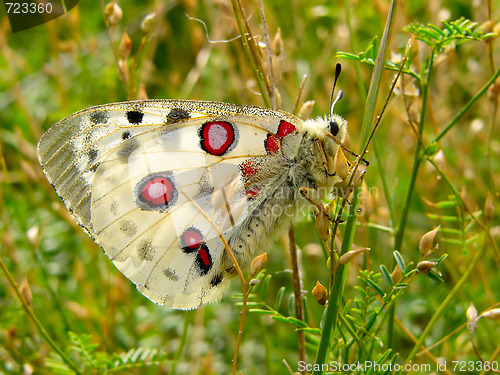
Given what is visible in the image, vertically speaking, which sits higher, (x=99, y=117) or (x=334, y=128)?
(x=99, y=117)

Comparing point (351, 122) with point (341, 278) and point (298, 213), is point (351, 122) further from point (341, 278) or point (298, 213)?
point (341, 278)

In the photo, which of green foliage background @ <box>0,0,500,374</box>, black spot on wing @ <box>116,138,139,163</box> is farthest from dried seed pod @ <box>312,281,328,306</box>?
black spot on wing @ <box>116,138,139,163</box>

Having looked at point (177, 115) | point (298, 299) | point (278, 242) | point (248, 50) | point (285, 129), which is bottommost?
point (278, 242)

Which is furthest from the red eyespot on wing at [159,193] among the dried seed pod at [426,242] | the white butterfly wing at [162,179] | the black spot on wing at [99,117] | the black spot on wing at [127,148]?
the dried seed pod at [426,242]

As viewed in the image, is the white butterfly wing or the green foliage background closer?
the white butterfly wing

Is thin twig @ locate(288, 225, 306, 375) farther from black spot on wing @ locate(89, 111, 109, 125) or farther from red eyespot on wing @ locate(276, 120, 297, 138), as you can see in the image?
black spot on wing @ locate(89, 111, 109, 125)

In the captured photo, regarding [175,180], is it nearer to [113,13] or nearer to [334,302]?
[113,13]

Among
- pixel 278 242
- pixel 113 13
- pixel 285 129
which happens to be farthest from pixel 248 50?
pixel 278 242

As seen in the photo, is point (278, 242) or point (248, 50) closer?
point (248, 50)
